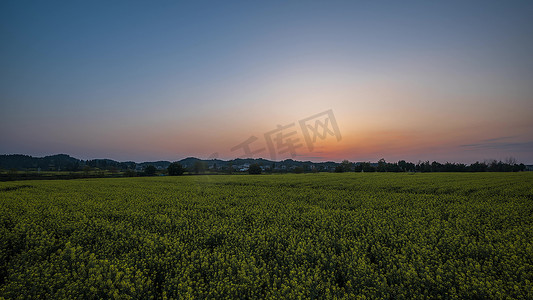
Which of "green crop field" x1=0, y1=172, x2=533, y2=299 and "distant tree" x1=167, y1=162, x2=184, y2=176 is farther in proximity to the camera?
"distant tree" x1=167, y1=162, x2=184, y2=176

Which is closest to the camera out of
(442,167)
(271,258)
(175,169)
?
(271,258)

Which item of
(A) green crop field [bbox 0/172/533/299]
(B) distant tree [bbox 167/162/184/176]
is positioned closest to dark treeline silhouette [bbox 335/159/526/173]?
(B) distant tree [bbox 167/162/184/176]

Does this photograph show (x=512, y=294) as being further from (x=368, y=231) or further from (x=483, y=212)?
(x=483, y=212)

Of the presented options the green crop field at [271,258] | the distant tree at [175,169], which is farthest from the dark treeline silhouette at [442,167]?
the green crop field at [271,258]

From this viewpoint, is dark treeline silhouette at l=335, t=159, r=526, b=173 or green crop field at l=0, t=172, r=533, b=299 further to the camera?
dark treeline silhouette at l=335, t=159, r=526, b=173

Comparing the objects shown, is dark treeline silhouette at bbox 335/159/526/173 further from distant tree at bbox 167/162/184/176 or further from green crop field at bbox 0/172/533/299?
green crop field at bbox 0/172/533/299

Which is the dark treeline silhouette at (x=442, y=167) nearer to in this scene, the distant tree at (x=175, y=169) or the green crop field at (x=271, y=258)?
the distant tree at (x=175, y=169)

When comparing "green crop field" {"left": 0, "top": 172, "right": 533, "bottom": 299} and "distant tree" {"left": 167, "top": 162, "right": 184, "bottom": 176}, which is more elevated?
"distant tree" {"left": 167, "top": 162, "right": 184, "bottom": 176}

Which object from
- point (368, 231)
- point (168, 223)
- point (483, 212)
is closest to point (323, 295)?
point (368, 231)

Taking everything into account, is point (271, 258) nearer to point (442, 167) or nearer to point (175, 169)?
point (175, 169)

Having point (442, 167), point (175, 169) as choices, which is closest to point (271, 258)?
point (175, 169)

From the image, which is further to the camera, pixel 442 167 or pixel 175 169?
pixel 442 167

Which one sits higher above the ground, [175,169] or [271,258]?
[175,169]

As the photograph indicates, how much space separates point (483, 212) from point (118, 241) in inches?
627
